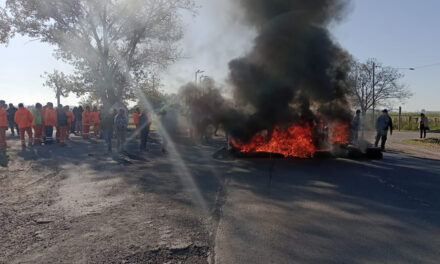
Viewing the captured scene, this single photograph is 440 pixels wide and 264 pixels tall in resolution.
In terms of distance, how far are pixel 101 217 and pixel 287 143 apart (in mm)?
7520

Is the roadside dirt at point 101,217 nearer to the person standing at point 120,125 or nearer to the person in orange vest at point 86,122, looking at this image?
the person standing at point 120,125

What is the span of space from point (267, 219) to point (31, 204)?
3.96 meters

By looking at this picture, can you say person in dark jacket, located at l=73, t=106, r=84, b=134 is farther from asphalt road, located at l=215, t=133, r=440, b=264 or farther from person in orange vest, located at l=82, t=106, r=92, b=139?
asphalt road, located at l=215, t=133, r=440, b=264

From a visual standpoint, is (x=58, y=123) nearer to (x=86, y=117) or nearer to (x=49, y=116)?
(x=49, y=116)

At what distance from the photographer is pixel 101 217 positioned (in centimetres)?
536

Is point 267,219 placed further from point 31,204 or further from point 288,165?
point 288,165

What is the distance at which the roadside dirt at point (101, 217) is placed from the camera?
4.01 metres

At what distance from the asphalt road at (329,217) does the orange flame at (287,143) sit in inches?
91.2

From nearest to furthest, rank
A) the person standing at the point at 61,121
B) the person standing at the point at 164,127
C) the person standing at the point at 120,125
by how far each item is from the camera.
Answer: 1. the person standing at the point at 120,125
2. the person standing at the point at 164,127
3. the person standing at the point at 61,121

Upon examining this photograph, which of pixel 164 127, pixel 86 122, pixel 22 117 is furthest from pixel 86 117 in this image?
pixel 164 127

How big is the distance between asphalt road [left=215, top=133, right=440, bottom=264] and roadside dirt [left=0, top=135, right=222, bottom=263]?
48cm

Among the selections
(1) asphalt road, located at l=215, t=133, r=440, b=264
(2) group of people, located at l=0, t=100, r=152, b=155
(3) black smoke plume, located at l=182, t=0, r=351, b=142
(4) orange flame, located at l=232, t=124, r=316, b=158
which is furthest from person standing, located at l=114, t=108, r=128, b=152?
(1) asphalt road, located at l=215, t=133, r=440, b=264

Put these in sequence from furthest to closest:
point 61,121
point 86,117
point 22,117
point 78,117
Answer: point 78,117 → point 86,117 → point 61,121 → point 22,117

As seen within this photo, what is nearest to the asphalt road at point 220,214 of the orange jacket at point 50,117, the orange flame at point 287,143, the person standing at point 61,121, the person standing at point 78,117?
the orange flame at point 287,143
